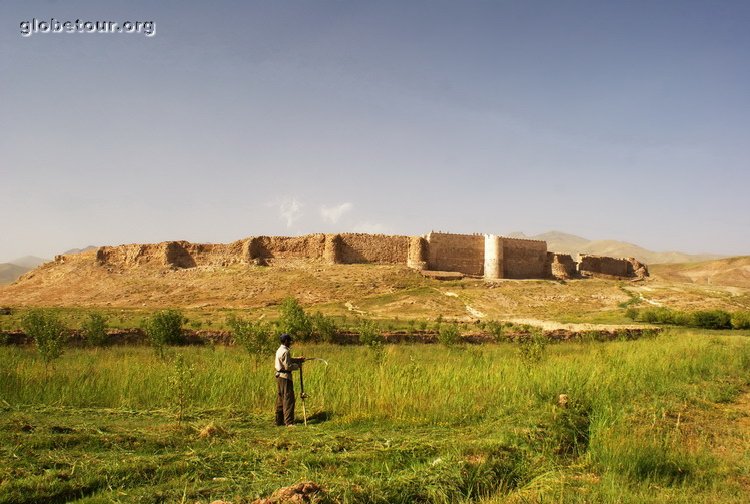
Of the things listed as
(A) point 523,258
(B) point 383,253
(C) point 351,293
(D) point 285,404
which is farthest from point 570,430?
(A) point 523,258

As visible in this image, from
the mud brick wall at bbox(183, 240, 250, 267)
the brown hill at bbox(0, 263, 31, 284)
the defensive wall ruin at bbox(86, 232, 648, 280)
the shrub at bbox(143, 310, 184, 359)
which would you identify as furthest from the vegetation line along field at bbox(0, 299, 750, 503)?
the brown hill at bbox(0, 263, 31, 284)

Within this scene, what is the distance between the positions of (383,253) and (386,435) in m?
35.0

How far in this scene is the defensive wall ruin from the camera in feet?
132

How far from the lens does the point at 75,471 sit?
13.8 ft

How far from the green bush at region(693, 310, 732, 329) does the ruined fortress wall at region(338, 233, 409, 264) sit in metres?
22.0

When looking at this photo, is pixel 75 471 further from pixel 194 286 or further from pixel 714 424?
pixel 194 286

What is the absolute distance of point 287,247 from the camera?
41625 mm

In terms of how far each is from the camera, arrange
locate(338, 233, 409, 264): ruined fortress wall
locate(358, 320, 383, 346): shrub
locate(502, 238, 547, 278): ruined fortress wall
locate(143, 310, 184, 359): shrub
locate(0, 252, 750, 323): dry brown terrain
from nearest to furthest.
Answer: locate(143, 310, 184, 359): shrub < locate(358, 320, 383, 346): shrub < locate(0, 252, 750, 323): dry brown terrain < locate(338, 233, 409, 264): ruined fortress wall < locate(502, 238, 547, 278): ruined fortress wall

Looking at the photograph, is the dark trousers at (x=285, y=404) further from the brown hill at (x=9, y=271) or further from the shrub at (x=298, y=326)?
the brown hill at (x=9, y=271)

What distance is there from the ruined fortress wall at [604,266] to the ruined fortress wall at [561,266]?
0.93m

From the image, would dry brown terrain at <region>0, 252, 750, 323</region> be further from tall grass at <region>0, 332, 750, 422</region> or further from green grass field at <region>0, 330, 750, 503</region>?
green grass field at <region>0, 330, 750, 503</region>

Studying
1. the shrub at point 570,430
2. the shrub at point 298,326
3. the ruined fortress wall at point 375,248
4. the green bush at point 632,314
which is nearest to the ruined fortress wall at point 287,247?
the ruined fortress wall at point 375,248

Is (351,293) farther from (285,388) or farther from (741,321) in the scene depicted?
(285,388)

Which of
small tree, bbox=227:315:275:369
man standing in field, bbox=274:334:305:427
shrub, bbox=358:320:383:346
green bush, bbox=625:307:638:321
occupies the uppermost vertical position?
man standing in field, bbox=274:334:305:427
